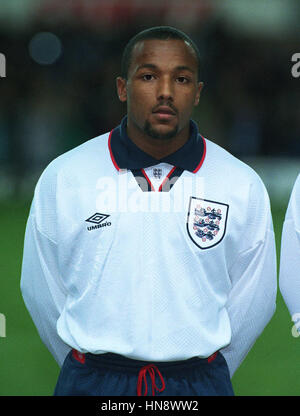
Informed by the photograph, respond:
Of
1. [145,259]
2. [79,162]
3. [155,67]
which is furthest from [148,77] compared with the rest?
[145,259]

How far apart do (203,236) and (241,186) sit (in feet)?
0.98

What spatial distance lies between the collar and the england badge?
169mm

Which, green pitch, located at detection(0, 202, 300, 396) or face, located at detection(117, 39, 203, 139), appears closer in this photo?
face, located at detection(117, 39, 203, 139)

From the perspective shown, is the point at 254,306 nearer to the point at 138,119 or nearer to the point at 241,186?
the point at 241,186

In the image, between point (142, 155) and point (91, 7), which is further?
point (91, 7)

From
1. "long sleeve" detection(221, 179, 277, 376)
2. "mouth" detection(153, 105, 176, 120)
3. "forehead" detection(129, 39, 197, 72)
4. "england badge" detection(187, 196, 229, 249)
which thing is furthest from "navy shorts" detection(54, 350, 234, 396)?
"forehead" detection(129, 39, 197, 72)

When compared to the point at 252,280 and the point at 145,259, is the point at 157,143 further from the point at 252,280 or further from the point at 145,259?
the point at 252,280

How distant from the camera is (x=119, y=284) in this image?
3248 mm

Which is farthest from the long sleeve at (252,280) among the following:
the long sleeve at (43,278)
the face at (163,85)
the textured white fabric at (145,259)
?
the long sleeve at (43,278)

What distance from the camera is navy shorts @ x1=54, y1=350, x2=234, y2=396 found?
330cm

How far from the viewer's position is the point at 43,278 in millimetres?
3658

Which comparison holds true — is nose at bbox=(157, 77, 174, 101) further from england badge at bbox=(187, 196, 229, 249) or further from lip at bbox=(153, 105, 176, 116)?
england badge at bbox=(187, 196, 229, 249)

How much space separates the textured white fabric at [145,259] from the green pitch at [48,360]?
2.14 metres

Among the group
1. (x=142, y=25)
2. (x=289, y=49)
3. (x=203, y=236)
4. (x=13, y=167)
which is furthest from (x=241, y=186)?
(x=289, y=49)
